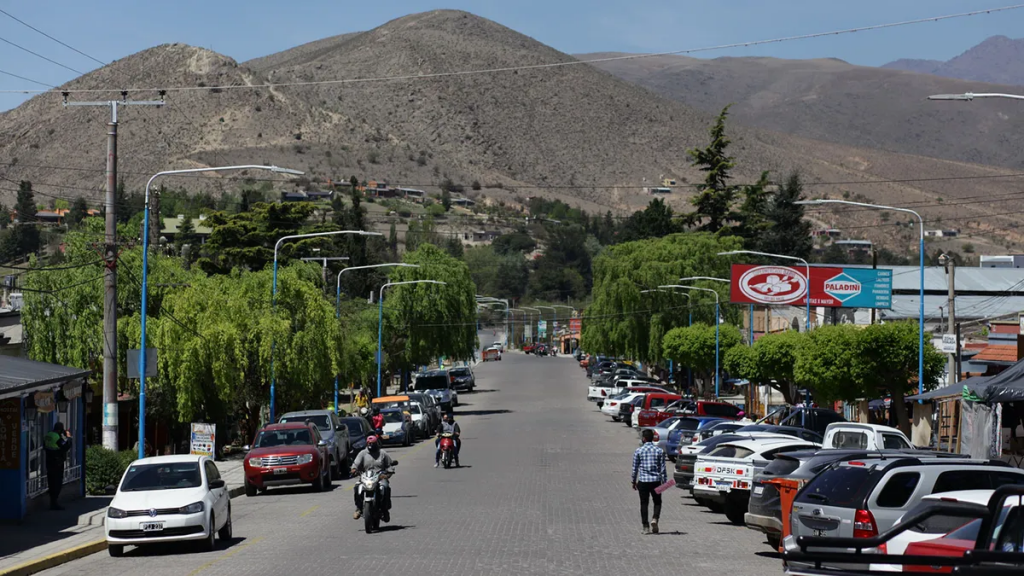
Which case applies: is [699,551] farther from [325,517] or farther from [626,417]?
[626,417]

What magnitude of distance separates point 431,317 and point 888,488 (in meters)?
60.6

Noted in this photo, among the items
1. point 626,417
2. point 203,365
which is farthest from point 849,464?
point 626,417

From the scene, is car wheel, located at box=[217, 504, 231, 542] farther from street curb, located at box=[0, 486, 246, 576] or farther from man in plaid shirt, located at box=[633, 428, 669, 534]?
man in plaid shirt, located at box=[633, 428, 669, 534]

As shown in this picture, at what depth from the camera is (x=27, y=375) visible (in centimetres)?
2359

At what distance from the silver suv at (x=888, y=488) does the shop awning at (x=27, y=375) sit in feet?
44.4

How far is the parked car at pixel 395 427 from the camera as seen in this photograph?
48.0 metres

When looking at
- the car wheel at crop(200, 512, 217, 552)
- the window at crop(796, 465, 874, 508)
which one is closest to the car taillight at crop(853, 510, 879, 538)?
the window at crop(796, 465, 874, 508)

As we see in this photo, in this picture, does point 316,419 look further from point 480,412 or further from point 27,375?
point 480,412

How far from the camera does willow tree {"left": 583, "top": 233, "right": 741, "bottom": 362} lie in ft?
254

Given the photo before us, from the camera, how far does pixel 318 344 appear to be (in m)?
43.8

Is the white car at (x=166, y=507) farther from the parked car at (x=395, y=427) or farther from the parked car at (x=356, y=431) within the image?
the parked car at (x=395, y=427)

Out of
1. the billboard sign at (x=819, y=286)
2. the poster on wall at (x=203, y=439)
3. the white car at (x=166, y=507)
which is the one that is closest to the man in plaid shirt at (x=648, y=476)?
the white car at (x=166, y=507)

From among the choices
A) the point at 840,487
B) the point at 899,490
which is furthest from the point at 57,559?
the point at 899,490

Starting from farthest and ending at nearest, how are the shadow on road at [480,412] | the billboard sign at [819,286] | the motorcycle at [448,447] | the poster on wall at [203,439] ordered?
1. the shadow on road at [480,412]
2. the billboard sign at [819,286]
3. the motorcycle at [448,447]
4. the poster on wall at [203,439]
